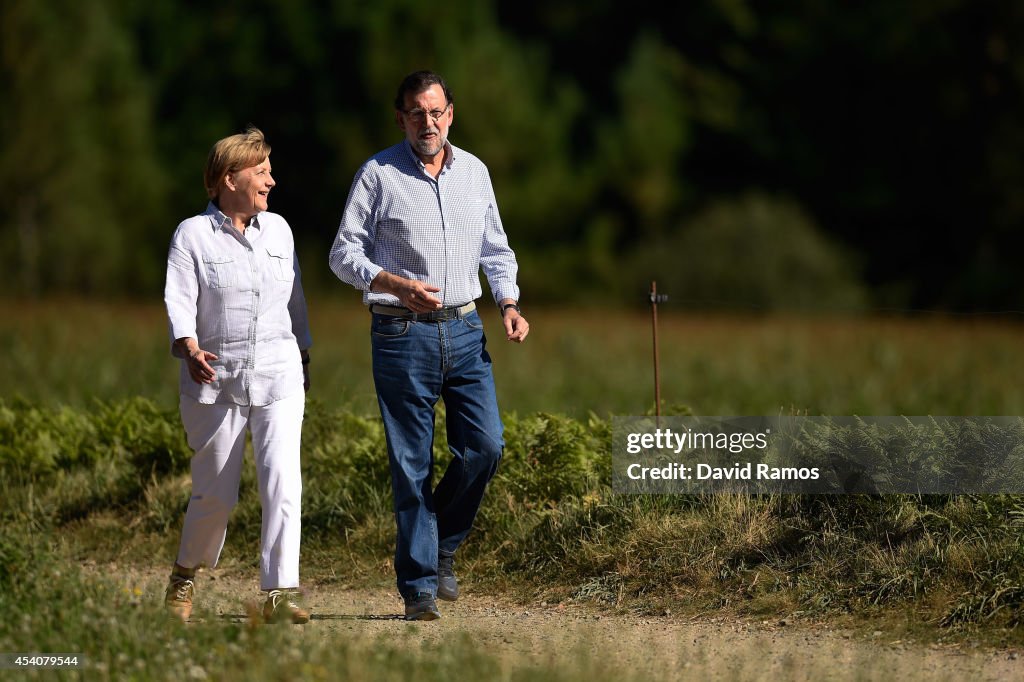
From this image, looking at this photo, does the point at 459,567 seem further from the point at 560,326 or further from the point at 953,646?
the point at 560,326

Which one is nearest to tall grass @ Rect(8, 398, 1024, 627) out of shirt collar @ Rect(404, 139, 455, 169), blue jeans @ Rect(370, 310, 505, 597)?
blue jeans @ Rect(370, 310, 505, 597)

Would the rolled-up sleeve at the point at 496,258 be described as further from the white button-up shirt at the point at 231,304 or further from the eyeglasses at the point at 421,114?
the white button-up shirt at the point at 231,304

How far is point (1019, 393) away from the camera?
1406 centimetres

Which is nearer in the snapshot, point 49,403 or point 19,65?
point 49,403

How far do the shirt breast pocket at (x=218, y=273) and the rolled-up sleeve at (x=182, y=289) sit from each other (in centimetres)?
5

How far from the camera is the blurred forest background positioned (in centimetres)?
3397

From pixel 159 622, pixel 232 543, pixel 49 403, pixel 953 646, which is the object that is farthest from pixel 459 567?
Answer: pixel 49 403

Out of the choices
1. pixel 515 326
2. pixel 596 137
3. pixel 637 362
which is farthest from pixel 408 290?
pixel 596 137

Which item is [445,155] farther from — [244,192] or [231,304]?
[231,304]

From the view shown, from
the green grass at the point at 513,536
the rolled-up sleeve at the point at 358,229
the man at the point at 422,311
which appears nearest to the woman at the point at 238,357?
the rolled-up sleeve at the point at 358,229

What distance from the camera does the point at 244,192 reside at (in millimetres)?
6227

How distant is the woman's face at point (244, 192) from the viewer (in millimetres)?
6223

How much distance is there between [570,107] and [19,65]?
14.8 meters

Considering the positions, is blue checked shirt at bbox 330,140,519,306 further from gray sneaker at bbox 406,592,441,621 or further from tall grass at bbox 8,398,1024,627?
tall grass at bbox 8,398,1024,627
